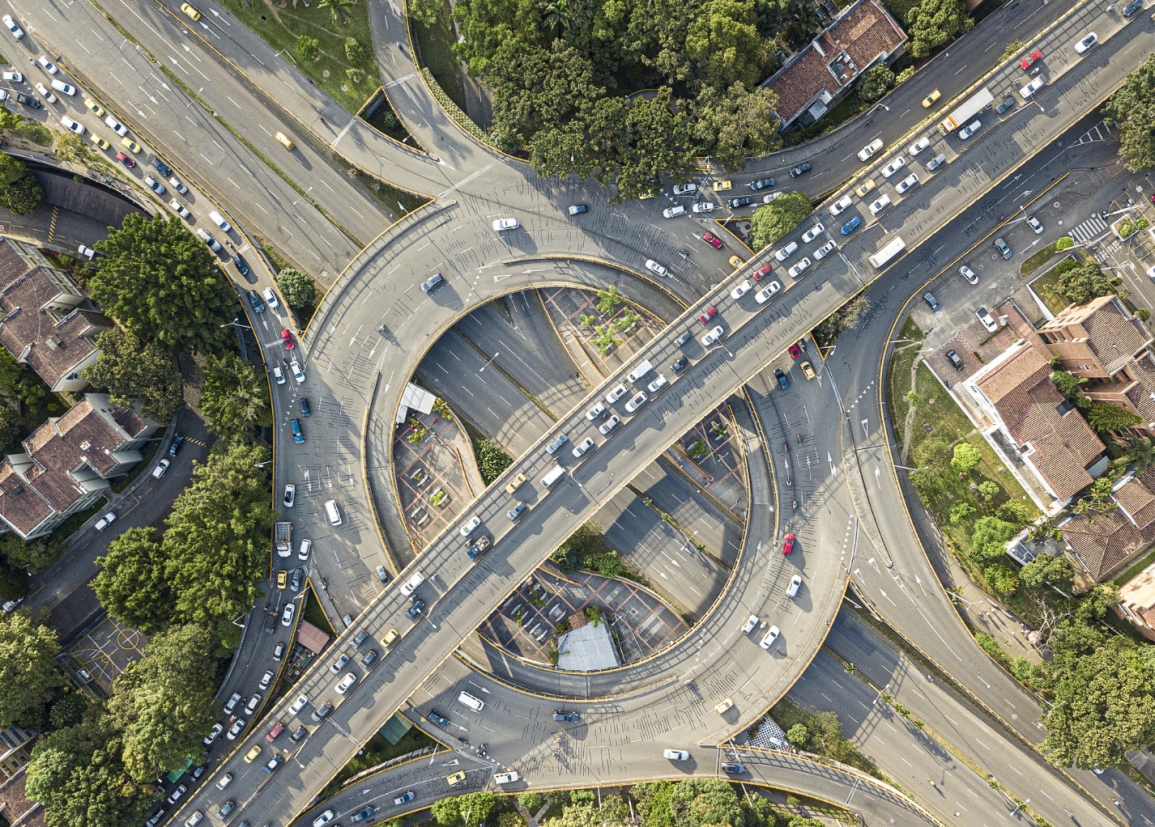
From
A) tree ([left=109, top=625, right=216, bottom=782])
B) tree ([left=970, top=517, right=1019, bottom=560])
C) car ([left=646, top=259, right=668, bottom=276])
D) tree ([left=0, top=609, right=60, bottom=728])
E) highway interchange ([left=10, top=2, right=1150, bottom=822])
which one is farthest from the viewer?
car ([left=646, top=259, right=668, bottom=276])

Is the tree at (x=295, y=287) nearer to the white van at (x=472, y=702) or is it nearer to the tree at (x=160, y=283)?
the tree at (x=160, y=283)

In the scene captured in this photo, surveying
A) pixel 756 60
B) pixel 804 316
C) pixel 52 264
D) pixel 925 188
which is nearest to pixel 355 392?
pixel 52 264

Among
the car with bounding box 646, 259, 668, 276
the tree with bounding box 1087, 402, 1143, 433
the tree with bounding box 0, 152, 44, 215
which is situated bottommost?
the tree with bounding box 1087, 402, 1143, 433

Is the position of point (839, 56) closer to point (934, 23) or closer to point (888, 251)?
point (934, 23)

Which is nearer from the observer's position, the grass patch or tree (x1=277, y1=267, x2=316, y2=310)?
tree (x1=277, y1=267, x2=316, y2=310)

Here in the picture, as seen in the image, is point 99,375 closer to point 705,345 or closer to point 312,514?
point 312,514

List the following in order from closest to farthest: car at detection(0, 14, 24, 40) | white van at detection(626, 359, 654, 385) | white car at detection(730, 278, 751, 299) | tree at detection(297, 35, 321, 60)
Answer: white van at detection(626, 359, 654, 385), white car at detection(730, 278, 751, 299), tree at detection(297, 35, 321, 60), car at detection(0, 14, 24, 40)

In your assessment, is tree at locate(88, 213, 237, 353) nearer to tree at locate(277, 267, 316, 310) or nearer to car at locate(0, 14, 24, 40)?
tree at locate(277, 267, 316, 310)

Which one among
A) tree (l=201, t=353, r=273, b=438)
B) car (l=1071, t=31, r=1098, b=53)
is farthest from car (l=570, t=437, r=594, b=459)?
car (l=1071, t=31, r=1098, b=53)
